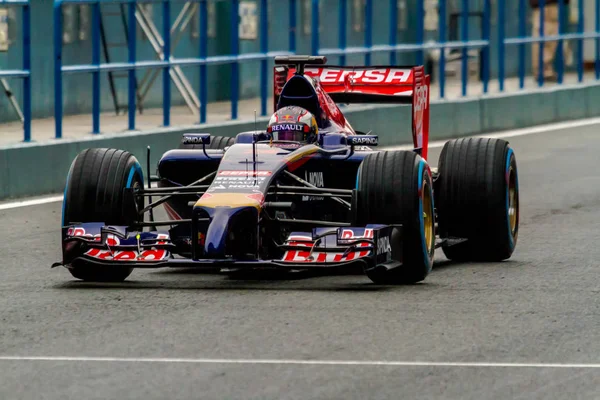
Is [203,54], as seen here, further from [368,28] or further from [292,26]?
[368,28]

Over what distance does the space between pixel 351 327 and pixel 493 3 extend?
105 feet

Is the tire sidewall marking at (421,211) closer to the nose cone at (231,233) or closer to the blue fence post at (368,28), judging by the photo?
the nose cone at (231,233)

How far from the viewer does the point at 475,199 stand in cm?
1184

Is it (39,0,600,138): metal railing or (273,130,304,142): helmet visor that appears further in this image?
(39,0,600,138): metal railing

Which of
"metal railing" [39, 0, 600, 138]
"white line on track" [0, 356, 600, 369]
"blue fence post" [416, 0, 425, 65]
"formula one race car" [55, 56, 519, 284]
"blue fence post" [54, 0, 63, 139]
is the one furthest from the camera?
"blue fence post" [416, 0, 425, 65]

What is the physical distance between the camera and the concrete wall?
1706 centimetres

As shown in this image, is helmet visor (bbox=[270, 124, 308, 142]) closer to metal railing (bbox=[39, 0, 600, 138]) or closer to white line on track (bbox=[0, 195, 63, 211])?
white line on track (bbox=[0, 195, 63, 211])

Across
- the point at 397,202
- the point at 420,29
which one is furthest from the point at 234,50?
the point at 397,202

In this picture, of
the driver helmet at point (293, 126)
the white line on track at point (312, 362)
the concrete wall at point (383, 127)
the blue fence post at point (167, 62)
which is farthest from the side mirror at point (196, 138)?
the blue fence post at point (167, 62)

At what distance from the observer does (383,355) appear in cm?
825

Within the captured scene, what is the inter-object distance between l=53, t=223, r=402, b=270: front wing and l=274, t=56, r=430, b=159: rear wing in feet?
8.10

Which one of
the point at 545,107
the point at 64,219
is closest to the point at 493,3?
the point at 545,107

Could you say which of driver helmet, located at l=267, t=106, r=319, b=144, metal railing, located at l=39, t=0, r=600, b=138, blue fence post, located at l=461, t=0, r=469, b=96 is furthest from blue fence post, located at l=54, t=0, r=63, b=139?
blue fence post, located at l=461, t=0, r=469, b=96

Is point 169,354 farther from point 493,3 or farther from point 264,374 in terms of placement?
point 493,3
